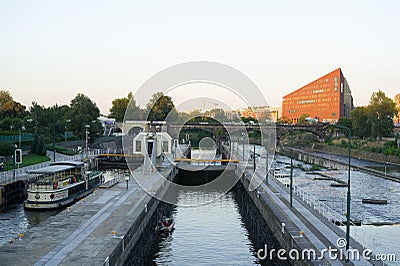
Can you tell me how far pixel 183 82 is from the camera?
4156 cm

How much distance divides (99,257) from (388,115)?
112 meters

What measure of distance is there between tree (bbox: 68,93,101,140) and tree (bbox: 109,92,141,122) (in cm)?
4968

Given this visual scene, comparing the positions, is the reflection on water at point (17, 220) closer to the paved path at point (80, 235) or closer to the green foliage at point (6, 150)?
the paved path at point (80, 235)

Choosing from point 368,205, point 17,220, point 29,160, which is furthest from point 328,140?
point 17,220

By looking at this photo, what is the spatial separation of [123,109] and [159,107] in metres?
17.0

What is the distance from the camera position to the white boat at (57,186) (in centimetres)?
3691

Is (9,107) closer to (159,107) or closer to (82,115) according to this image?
(82,115)

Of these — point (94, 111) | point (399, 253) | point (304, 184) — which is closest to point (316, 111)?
point (94, 111)

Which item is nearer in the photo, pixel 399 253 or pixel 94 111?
pixel 399 253

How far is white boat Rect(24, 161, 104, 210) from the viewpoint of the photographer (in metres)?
36.9

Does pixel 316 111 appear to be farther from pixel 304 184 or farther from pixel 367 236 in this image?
pixel 367 236

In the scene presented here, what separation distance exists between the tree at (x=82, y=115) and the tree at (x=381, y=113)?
214ft

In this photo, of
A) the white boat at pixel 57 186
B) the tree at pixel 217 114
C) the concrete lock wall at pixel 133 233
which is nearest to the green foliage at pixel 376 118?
the tree at pixel 217 114

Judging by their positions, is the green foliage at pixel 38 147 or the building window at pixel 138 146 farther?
the building window at pixel 138 146
